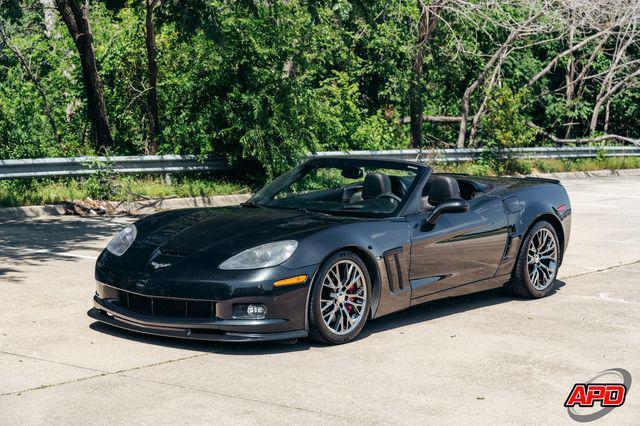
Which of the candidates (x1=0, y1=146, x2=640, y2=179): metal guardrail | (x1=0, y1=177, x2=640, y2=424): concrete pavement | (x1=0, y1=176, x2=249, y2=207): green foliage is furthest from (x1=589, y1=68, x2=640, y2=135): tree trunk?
(x1=0, y1=177, x2=640, y2=424): concrete pavement

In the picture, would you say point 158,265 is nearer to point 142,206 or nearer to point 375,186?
point 375,186

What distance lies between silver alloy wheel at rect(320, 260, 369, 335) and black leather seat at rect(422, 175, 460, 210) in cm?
118

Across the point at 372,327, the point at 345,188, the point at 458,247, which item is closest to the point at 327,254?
the point at 372,327

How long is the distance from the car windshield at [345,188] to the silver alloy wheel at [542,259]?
4.79ft

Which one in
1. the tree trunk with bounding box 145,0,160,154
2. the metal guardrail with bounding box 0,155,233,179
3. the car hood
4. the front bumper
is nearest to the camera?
the front bumper

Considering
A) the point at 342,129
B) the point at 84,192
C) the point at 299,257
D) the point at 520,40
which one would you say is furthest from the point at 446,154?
the point at 299,257

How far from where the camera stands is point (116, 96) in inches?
776

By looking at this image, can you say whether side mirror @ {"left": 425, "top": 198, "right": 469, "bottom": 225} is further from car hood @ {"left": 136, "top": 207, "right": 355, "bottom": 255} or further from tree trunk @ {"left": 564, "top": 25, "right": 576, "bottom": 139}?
tree trunk @ {"left": 564, "top": 25, "right": 576, "bottom": 139}

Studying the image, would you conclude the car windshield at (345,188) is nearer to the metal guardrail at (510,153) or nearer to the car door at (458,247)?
the car door at (458,247)

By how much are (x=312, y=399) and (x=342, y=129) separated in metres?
14.5

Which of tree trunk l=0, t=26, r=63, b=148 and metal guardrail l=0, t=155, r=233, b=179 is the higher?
tree trunk l=0, t=26, r=63, b=148

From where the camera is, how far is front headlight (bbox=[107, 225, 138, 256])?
280 inches

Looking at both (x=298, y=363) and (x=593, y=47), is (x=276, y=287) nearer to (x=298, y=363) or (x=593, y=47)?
(x=298, y=363)

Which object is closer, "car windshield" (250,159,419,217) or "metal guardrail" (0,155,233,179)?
"car windshield" (250,159,419,217)
